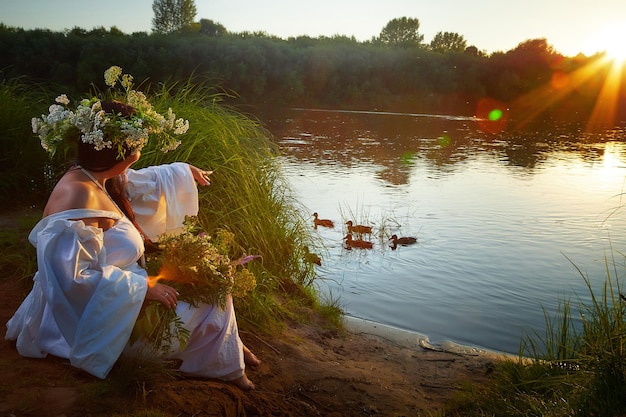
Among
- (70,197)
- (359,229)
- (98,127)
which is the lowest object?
(359,229)

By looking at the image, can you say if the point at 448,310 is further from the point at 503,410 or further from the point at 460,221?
the point at 460,221

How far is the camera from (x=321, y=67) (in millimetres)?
42969

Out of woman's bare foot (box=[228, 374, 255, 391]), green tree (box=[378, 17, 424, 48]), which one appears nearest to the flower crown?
woman's bare foot (box=[228, 374, 255, 391])

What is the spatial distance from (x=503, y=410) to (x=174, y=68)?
34.9 metres

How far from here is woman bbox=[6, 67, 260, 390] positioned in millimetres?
3262

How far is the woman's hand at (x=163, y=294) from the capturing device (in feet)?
11.0

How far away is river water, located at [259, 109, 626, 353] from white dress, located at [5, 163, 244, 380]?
2.75 meters

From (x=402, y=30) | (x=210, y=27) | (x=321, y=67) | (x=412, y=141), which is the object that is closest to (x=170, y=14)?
(x=210, y=27)

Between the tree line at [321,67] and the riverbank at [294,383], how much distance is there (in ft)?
93.9

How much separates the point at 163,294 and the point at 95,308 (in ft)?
1.14

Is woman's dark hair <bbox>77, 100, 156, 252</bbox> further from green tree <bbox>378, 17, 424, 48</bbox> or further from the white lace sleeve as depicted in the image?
green tree <bbox>378, 17, 424, 48</bbox>

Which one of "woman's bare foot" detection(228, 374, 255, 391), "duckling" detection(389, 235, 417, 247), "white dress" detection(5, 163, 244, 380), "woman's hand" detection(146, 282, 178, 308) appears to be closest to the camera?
"white dress" detection(5, 163, 244, 380)

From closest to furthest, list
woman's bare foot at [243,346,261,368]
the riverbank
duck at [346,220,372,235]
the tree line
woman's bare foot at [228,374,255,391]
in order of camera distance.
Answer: the riverbank, woman's bare foot at [228,374,255,391], woman's bare foot at [243,346,261,368], duck at [346,220,372,235], the tree line

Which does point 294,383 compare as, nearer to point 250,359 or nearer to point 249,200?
point 250,359
